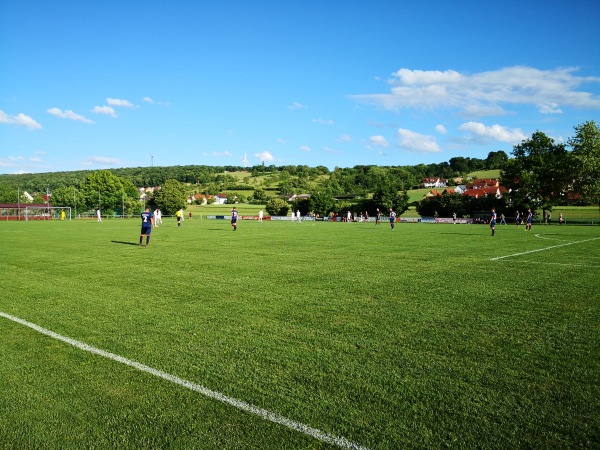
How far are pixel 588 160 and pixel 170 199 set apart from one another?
87871mm

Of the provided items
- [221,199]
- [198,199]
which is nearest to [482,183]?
[221,199]

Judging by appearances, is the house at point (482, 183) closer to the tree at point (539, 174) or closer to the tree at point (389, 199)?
the tree at point (389, 199)

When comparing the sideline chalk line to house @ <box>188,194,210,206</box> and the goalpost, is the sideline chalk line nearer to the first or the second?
the goalpost

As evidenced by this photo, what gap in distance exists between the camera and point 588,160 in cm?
6206

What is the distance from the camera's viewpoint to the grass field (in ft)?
12.8

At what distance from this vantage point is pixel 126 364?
541 centimetres

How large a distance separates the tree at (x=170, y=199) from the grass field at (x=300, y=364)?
102828 millimetres

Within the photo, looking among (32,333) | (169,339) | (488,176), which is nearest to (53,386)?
(169,339)

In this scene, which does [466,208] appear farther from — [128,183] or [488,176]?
[128,183]

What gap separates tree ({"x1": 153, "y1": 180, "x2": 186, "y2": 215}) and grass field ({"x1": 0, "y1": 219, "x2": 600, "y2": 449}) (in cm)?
10283

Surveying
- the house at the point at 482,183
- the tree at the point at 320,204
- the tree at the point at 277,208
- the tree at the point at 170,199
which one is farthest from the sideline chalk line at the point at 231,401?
the house at the point at 482,183

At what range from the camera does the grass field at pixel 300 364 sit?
3.89 m

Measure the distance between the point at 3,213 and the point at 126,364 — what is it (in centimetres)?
8908

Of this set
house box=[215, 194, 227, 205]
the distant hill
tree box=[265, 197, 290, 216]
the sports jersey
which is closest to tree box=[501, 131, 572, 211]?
tree box=[265, 197, 290, 216]
